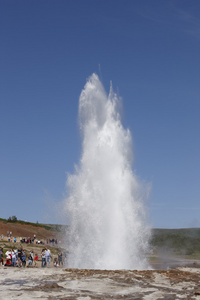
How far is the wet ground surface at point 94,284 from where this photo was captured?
15.9 meters

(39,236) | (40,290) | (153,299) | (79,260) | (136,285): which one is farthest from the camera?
(39,236)

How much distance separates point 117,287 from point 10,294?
4.68m

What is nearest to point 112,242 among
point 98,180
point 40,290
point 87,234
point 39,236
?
point 87,234

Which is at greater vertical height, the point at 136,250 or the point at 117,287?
the point at 136,250

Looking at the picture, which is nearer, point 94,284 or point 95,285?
point 95,285

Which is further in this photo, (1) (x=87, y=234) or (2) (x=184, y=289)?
(1) (x=87, y=234)

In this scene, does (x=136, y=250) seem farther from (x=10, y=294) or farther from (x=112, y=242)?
(x=10, y=294)

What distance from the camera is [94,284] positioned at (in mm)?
18188

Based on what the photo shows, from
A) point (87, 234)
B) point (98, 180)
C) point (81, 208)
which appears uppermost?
point (98, 180)

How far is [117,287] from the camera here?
17.8 m

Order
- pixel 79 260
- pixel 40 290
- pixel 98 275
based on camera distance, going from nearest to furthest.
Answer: pixel 40 290
pixel 98 275
pixel 79 260

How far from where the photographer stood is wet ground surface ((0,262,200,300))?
15.9 m

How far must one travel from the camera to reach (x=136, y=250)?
2695 centimetres

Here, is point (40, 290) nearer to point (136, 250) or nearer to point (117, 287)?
point (117, 287)
